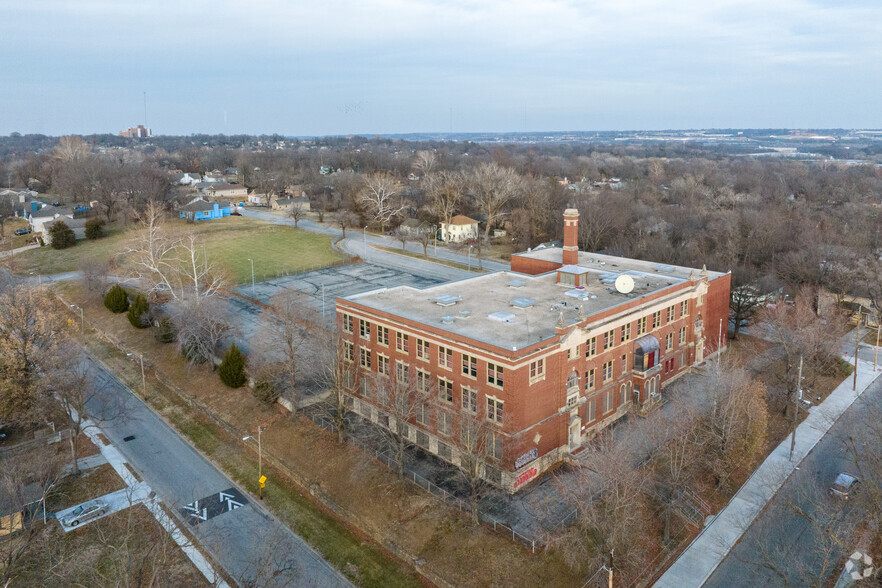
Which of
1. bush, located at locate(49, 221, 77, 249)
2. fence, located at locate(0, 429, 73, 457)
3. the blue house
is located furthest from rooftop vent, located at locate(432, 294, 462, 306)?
the blue house

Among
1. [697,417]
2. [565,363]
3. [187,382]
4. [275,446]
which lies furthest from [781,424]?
[187,382]

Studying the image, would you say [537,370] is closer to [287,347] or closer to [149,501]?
[287,347]

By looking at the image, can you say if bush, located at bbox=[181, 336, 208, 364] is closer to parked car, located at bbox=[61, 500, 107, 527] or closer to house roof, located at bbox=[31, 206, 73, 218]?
parked car, located at bbox=[61, 500, 107, 527]

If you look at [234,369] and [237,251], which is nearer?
[234,369]

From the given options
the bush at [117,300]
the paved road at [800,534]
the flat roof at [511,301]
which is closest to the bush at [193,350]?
the flat roof at [511,301]

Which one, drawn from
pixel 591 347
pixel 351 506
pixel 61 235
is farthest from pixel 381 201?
pixel 351 506

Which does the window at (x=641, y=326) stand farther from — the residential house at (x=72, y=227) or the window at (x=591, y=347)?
the residential house at (x=72, y=227)
